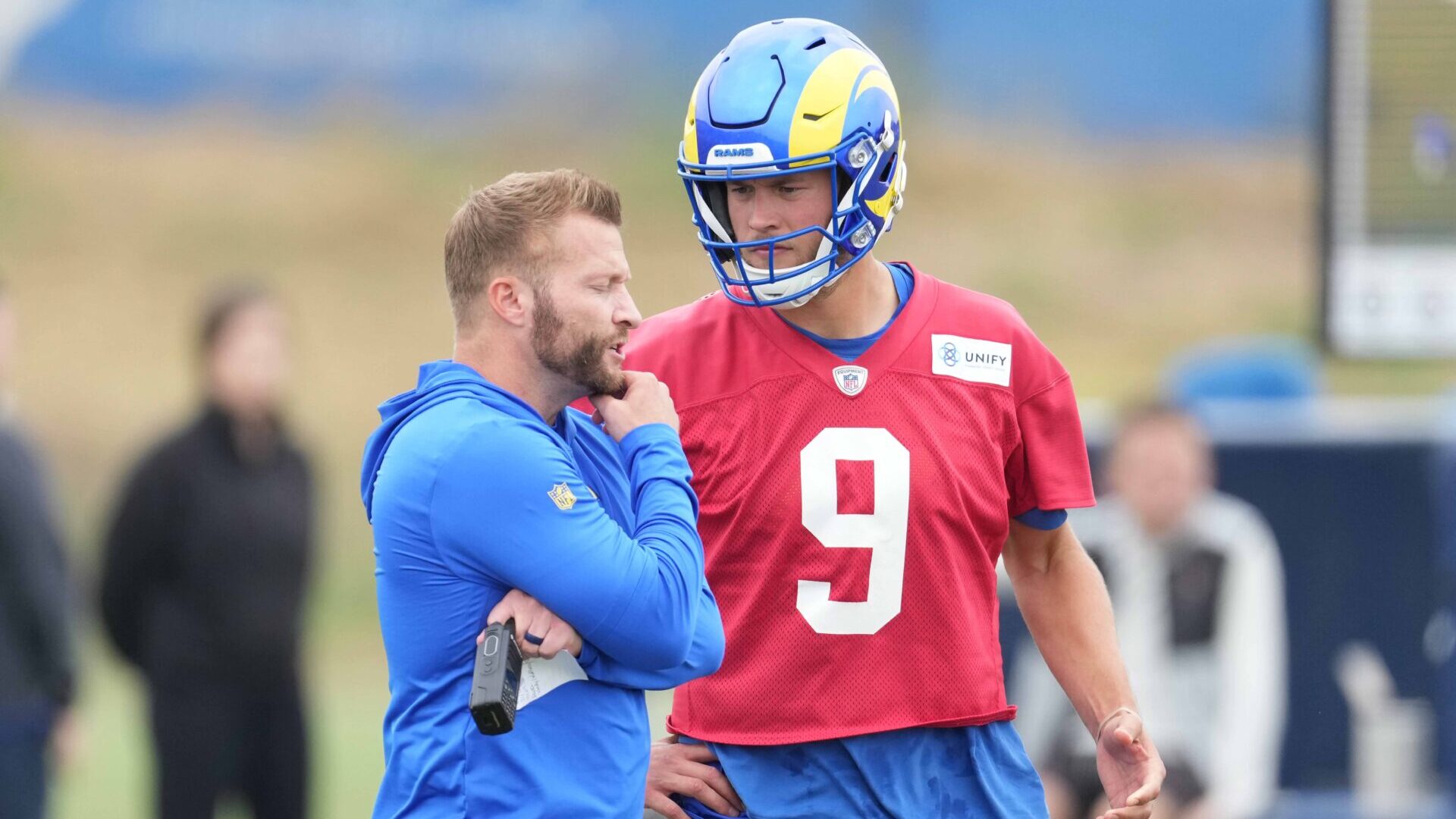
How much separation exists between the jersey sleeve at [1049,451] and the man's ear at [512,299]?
0.90 metres

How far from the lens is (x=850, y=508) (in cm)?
314

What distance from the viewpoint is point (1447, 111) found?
6.12 meters

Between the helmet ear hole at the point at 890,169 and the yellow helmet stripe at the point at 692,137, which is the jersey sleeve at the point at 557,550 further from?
the helmet ear hole at the point at 890,169

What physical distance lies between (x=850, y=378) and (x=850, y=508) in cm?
22

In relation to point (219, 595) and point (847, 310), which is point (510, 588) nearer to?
point (847, 310)

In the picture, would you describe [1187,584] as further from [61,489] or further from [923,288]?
[61,489]

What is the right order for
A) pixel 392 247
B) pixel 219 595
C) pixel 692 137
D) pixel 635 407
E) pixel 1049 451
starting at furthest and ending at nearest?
1. pixel 392 247
2. pixel 219 595
3. pixel 1049 451
4. pixel 692 137
5. pixel 635 407

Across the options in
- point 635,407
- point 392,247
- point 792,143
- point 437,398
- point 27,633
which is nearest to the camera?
point 437,398

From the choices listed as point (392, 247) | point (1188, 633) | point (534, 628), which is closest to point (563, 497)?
point (534, 628)

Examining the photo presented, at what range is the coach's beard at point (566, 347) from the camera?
9.36 ft

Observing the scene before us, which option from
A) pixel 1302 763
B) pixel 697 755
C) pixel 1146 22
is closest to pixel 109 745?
pixel 1302 763

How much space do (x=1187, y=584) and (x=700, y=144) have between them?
3.83 meters

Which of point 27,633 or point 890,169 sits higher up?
point 890,169

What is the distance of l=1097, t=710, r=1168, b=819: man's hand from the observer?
3.12m
